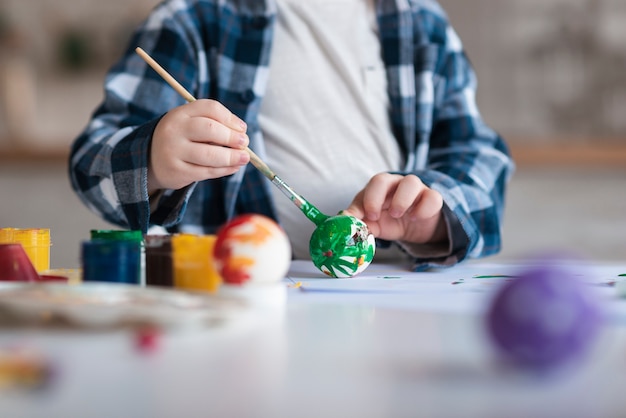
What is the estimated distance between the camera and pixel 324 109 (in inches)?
41.7

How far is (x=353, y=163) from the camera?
1.03m

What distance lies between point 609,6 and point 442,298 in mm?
1995

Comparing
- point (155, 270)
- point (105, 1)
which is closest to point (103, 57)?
point (105, 1)

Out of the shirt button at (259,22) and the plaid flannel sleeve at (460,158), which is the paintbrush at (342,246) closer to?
the plaid flannel sleeve at (460,158)

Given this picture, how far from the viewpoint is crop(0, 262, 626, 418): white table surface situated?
258 millimetres

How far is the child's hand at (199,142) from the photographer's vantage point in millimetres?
683

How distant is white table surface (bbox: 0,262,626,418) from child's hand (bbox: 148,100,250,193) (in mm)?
284

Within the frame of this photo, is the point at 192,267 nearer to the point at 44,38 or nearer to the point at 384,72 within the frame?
the point at 384,72

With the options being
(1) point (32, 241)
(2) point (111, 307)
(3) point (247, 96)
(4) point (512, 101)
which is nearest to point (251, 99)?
(3) point (247, 96)

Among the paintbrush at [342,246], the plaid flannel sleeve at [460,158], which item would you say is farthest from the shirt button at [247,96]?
the paintbrush at [342,246]

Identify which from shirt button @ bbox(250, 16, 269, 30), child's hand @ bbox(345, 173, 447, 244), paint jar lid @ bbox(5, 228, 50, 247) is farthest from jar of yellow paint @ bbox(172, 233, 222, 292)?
shirt button @ bbox(250, 16, 269, 30)

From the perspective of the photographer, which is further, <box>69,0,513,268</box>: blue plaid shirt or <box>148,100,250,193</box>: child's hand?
<box>69,0,513,268</box>: blue plaid shirt

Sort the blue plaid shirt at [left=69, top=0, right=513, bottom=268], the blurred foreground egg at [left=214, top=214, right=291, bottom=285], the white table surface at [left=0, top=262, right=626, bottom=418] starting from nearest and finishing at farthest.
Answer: the white table surface at [left=0, top=262, right=626, bottom=418] < the blurred foreground egg at [left=214, top=214, right=291, bottom=285] < the blue plaid shirt at [left=69, top=0, right=513, bottom=268]

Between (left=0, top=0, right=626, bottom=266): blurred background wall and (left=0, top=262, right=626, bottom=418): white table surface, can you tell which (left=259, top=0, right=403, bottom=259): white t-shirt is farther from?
(left=0, top=0, right=626, bottom=266): blurred background wall
